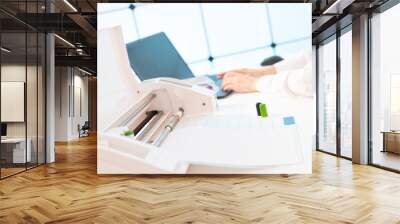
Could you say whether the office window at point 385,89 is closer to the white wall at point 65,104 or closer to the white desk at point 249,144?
the white desk at point 249,144

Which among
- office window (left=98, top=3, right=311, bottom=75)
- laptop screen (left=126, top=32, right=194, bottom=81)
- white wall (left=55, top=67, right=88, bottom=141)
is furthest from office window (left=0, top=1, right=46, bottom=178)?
white wall (left=55, top=67, right=88, bottom=141)

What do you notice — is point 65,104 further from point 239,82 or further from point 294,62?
point 294,62

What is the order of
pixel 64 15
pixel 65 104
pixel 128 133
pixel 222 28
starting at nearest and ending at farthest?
pixel 128 133 → pixel 222 28 → pixel 64 15 → pixel 65 104

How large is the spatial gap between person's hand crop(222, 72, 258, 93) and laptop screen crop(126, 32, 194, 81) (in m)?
0.58

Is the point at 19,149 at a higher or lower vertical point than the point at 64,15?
lower

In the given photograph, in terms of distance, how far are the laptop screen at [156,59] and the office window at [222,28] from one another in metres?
0.09

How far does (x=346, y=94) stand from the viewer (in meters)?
8.69

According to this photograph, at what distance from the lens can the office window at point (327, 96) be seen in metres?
9.55

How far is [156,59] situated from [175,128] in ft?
3.88

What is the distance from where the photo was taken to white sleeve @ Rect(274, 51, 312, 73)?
615 cm

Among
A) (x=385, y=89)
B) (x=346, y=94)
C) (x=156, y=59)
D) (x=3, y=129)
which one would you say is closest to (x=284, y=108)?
(x=156, y=59)

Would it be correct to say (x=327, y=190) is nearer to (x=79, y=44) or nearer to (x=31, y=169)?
(x=31, y=169)

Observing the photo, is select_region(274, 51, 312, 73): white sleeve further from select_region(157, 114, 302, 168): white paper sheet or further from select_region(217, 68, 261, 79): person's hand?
select_region(157, 114, 302, 168): white paper sheet

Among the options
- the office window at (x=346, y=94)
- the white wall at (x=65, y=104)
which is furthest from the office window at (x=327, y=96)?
the white wall at (x=65, y=104)
